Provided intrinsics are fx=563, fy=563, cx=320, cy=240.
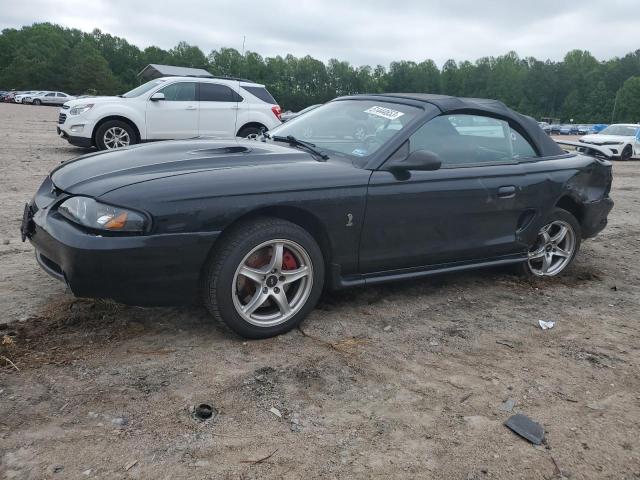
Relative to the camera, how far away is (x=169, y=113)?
10.8 meters

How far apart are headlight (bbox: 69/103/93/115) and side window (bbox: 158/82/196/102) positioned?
132cm

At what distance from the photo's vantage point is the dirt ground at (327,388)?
2266 mm

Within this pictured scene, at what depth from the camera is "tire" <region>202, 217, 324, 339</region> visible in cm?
306

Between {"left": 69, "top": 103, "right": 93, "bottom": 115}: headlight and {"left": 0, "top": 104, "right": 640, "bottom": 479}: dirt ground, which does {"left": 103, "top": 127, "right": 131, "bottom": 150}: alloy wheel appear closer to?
A: {"left": 69, "top": 103, "right": 93, "bottom": 115}: headlight

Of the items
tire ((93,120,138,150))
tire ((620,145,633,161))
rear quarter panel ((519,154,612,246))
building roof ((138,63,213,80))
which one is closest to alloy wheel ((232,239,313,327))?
rear quarter panel ((519,154,612,246))

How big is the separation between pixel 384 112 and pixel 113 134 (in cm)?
768

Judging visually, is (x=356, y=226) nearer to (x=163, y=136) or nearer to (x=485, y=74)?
(x=163, y=136)

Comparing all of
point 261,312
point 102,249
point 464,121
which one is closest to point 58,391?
point 102,249

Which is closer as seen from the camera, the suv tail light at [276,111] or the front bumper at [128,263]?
the front bumper at [128,263]

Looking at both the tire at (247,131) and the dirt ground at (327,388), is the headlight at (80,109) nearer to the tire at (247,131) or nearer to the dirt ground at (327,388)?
the tire at (247,131)

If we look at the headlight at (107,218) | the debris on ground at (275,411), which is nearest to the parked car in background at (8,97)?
the headlight at (107,218)

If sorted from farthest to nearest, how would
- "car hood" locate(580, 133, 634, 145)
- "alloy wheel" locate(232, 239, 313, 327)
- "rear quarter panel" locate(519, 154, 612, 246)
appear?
"car hood" locate(580, 133, 634, 145) → "rear quarter panel" locate(519, 154, 612, 246) → "alloy wheel" locate(232, 239, 313, 327)

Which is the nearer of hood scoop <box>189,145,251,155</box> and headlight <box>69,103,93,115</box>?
hood scoop <box>189,145,251,155</box>

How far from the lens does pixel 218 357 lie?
3041 millimetres
